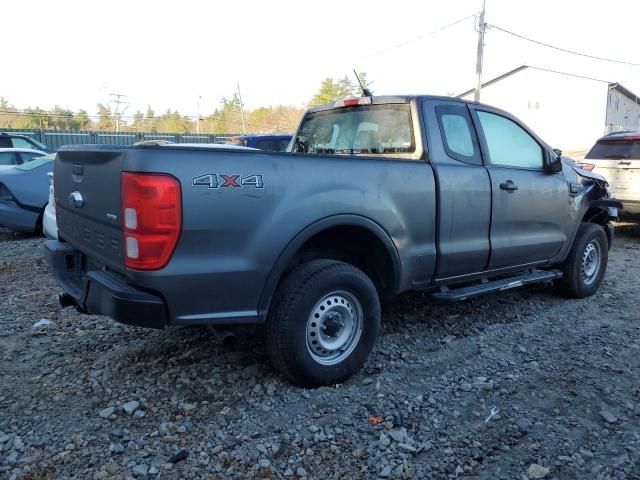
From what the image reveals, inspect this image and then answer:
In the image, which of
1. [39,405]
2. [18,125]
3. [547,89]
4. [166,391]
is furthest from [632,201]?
[18,125]

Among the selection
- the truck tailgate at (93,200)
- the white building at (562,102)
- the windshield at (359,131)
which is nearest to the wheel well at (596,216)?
the windshield at (359,131)

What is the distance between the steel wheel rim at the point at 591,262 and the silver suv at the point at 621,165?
3584 mm

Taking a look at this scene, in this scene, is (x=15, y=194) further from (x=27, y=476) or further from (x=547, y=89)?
(x=547, y=89)

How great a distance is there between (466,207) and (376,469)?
2157 mm

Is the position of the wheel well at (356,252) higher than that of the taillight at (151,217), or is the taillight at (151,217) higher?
the taillight at (151,217)

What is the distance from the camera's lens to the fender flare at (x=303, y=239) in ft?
10.1

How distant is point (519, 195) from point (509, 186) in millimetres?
199

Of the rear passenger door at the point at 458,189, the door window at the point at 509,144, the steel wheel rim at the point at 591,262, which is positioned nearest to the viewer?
the rear passenger door at the point at 458,189

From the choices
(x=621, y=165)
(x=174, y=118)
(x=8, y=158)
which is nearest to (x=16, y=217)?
(x=8, y=158)

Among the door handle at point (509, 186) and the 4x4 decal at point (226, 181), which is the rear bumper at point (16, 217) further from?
the door handle at point (509, 186)

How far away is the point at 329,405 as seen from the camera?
10.6ft

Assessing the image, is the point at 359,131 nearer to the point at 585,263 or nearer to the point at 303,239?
the point at 303,239

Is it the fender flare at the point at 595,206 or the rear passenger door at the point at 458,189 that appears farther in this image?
the fender flare at the point at 595,206

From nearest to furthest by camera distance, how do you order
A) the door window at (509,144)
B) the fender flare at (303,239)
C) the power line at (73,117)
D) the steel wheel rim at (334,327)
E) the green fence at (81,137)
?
the fender flare at (303,239), the steel wheel rim at (334,327), the door window at (509,144), the green fence at (81,137), the power line at (73,117)
